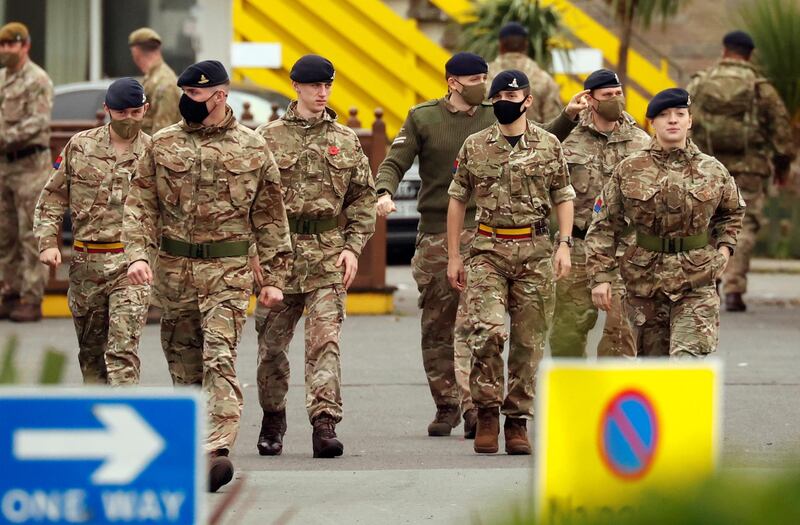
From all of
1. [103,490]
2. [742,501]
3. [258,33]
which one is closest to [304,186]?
[103,490]

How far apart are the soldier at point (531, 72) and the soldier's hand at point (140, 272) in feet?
17.8

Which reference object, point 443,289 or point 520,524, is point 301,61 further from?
point 520,524

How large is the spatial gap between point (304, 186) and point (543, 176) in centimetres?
111

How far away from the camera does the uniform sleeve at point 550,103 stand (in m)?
12.6

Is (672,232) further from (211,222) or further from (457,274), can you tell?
(211,222)

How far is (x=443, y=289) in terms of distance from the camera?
30.1ft

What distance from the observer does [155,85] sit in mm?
12852

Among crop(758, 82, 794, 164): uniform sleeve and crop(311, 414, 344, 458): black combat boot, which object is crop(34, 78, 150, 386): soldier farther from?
crop(758, 82, 794, 164): uniform sleeve

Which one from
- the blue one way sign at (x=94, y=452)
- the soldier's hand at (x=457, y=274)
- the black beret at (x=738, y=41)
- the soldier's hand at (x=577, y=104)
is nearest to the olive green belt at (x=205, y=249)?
the soldier's hand at (x=457, y=274)

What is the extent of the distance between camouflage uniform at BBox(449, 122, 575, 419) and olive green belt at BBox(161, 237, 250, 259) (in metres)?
1.27

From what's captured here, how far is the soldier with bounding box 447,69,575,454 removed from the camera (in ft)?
27.2

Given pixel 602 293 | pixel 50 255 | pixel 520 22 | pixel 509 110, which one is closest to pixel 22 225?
pixel 50 255

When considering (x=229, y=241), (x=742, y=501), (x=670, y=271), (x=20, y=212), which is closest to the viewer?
(x=742, y=501)

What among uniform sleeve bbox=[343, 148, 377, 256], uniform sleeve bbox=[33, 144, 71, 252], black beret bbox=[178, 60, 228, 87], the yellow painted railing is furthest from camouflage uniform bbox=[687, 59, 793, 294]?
black beret bbox=[178, 60, 228, 87]
